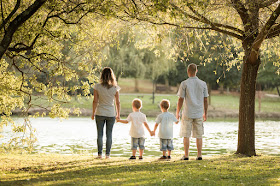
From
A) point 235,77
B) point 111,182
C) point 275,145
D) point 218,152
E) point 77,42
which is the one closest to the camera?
point 111,182

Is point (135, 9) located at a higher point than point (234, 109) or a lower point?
higher

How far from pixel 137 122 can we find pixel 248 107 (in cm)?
358

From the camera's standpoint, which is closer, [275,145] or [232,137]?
[275,145]

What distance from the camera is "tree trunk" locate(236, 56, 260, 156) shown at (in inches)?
446

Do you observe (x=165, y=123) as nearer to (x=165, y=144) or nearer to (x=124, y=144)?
(x=165, y=144)

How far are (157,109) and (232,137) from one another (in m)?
18.1

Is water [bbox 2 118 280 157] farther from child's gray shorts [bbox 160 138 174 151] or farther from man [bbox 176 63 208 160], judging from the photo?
man [bbox 176 63 208 160]

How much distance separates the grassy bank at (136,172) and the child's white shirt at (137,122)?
595 millimetres

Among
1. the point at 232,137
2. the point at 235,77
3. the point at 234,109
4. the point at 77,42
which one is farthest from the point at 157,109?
the point at 77,42

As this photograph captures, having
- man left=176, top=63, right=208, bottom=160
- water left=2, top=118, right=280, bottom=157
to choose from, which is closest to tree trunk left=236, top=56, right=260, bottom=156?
water left=2, top=118, right=280, bottom=157

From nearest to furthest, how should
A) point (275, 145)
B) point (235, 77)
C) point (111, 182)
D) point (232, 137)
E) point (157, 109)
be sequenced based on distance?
point (111, 182) < point (275, 145) < point (232, 137) < point (157, 109) < point (235, 77)

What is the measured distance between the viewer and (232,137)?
69.6 feet

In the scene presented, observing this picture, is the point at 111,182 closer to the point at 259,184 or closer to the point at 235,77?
the point at 259,184

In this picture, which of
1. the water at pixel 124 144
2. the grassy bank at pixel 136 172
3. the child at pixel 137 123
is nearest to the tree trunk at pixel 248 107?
the grassy bank at pixel 136 172
